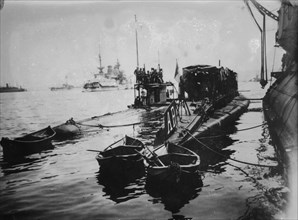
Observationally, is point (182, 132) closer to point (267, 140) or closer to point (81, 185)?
point (81, 185)

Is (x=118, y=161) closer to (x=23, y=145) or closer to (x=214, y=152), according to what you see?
(x=214, y=152)

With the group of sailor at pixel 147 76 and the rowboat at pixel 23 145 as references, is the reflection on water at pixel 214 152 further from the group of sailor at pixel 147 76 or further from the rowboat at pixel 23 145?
the group of sailor at pixel 147 76

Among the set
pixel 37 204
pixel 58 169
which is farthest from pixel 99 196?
pixel 58 169

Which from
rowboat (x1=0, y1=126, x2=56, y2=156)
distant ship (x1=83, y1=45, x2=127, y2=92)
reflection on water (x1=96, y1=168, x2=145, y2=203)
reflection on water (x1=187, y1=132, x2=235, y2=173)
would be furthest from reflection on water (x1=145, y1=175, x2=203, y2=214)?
distant ship (x1=83, y1=45, x2=127, y2=92)

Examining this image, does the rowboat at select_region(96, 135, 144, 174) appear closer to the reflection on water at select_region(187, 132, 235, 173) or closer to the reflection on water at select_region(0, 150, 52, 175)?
the reflection on water at select_region(187, 132, 235, 173)

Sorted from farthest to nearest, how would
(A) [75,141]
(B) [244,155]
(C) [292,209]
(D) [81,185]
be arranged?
(A) [75,141] → (B) [244,155] → (D) [81,185] → (C) [292,209]

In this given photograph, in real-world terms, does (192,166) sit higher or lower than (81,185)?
higher

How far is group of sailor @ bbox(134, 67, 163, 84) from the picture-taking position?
134ft

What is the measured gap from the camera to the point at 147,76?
135 feet

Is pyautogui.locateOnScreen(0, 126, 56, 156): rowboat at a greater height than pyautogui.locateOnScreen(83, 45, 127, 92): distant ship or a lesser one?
lesser

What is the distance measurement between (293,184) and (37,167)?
44.9 feet

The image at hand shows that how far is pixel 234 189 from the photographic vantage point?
35.9ft

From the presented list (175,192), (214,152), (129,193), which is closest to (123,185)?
(129,193)

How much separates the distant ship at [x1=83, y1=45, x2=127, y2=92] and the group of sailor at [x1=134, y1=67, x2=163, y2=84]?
135 meters
